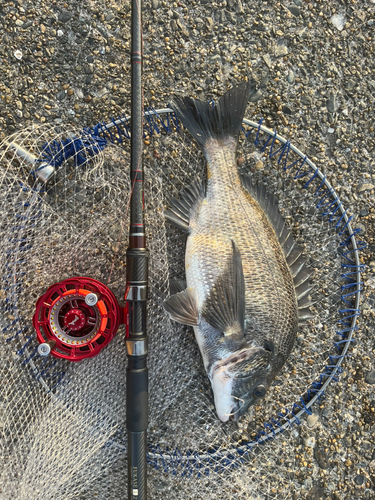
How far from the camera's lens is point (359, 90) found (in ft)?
6.25

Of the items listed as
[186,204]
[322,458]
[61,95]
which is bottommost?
[322,458]

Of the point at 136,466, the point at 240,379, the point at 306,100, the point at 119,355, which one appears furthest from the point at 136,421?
the point at 306,100

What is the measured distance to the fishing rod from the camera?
142 centimetres

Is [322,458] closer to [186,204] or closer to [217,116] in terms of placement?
[186,204]

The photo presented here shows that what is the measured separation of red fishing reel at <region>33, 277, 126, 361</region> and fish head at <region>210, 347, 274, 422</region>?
494 mm

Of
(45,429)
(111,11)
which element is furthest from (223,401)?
(111,11)

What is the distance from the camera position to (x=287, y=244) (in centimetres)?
168

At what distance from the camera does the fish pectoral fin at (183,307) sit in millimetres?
1561

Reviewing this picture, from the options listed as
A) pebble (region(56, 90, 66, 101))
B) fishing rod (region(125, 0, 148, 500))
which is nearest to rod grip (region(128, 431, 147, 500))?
fishing rod (region(125, 0, 148, 500))

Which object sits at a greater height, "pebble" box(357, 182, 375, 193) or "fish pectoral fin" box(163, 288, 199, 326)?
"pebble" box(357, 182, 375, 193)

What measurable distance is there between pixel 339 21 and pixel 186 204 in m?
1.31

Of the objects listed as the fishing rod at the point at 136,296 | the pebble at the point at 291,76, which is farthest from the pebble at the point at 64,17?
the pebble at the point at 291,76

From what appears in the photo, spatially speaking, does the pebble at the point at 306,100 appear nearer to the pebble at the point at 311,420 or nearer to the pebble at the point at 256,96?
the pebble at the point at 256,96

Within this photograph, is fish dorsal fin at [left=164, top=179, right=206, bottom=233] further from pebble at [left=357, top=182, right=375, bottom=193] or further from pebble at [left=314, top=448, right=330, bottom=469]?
pebble at [left=314, top=448, right=330, bottom=469]
